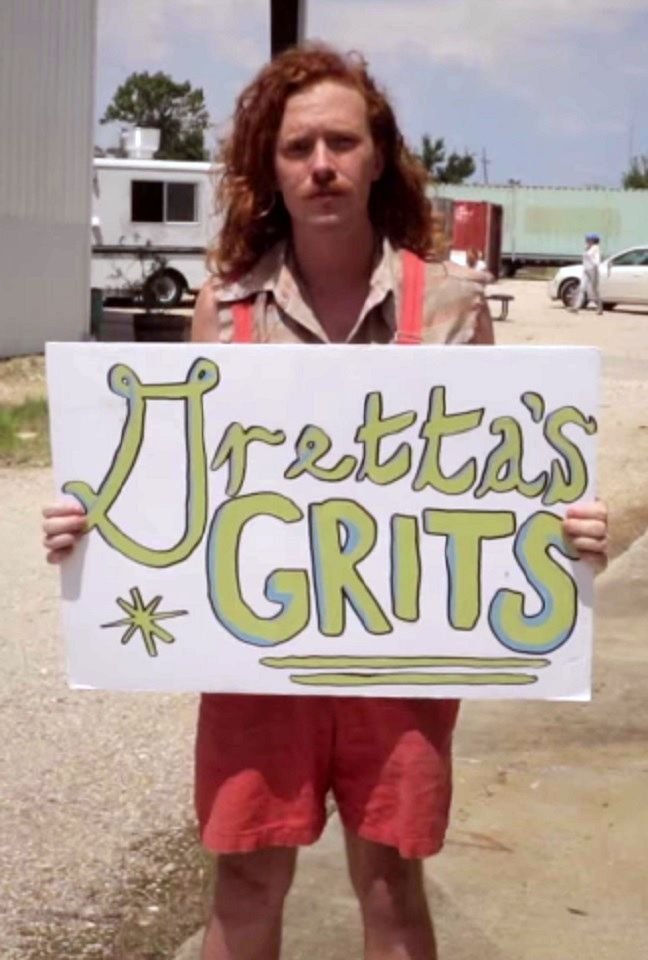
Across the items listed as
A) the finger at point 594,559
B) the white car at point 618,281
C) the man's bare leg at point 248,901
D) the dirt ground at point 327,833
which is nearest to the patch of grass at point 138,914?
the dirt ground at point 327,833

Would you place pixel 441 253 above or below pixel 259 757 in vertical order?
above

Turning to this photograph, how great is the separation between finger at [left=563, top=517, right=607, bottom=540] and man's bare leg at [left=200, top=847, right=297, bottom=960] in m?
0.76

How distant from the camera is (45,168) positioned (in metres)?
18.6

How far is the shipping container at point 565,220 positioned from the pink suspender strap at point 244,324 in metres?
48.7

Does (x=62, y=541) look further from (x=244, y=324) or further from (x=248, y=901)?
(x=248, y=901)

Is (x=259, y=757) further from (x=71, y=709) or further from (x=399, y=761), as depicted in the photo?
(x=71, y=709)

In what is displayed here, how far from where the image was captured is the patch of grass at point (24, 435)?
38.5 ft

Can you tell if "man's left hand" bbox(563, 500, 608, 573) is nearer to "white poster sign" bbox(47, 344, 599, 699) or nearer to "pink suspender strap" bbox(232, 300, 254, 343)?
"white poster sign" bbox(47, 344, 599, 699)

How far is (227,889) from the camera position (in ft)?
9.78

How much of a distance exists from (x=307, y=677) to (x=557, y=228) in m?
49.7

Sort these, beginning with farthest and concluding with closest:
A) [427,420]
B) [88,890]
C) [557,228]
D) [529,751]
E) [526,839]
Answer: [557,228] → [529,751] → [526,839] → [88,890] → [427,420]

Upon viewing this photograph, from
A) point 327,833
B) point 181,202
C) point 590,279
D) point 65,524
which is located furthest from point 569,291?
point 65,524

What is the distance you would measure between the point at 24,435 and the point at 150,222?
1709 centimetres

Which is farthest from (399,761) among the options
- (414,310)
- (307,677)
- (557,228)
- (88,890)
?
(557,228)
